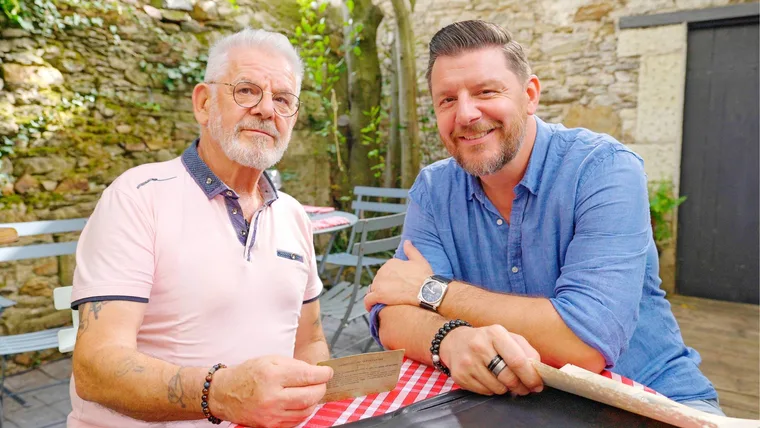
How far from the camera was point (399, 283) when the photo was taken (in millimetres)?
1522

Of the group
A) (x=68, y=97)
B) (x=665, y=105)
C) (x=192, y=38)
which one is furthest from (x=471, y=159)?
(x=665, y=105)

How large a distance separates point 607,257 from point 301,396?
2.80 feet

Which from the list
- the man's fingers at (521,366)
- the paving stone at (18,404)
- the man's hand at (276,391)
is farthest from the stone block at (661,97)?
the paving stone at (18,404)

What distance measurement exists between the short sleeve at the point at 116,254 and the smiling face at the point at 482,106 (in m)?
0.94

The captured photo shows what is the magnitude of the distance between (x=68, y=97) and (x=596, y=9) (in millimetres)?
5280

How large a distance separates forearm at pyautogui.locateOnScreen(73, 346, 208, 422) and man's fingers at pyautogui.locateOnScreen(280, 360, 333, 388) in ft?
0.84

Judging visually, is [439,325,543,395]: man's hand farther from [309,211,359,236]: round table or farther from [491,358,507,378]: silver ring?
[309,211,359,236]: round table

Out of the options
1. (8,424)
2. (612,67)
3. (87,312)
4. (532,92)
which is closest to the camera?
(87,312)

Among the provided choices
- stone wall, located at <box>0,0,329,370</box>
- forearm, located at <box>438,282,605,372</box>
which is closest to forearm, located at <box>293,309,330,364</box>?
forearm, located at <box>438,282,605,372</box>

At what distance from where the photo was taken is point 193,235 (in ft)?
5.01

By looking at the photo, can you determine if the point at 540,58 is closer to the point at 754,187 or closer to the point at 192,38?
the point at 754,187

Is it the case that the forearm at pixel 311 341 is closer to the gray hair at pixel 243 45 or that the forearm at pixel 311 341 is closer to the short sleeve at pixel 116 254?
the short sleeve at pixel 116 254

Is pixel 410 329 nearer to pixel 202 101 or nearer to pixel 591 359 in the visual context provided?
pixel 591 359

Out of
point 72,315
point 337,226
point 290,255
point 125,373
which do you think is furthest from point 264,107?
point 337,226
